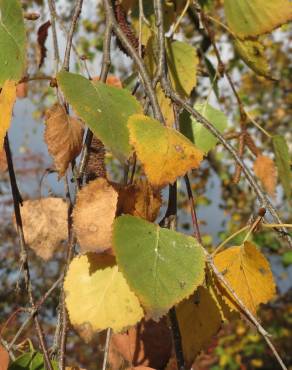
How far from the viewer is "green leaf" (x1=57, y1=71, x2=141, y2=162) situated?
1.70 feet

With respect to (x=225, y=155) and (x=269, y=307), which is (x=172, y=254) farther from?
(x=269, y=307)

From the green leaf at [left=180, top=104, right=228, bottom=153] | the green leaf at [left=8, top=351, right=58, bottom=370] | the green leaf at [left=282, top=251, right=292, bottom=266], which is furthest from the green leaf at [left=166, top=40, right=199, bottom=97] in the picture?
the green leaf at [left=282, top=251, right=292, bottom=266]

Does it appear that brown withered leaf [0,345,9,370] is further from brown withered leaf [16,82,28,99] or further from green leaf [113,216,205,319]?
brown withered leaf [16,82,28,99]

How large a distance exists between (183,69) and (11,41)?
0.31 m

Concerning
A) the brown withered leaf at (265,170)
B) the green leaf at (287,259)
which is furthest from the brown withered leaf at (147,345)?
the green leaf at (287,259)

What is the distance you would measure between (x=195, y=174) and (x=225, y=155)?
215 mm

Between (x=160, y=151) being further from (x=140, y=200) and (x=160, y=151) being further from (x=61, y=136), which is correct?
(x=61, y=136)

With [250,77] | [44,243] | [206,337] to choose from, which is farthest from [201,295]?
[250,77]

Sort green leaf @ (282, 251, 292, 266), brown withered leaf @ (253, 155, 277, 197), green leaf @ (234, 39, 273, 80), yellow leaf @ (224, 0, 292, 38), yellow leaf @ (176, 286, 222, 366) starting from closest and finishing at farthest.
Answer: yellow leaf @ (176, 286, 222, 366), yellow leaf @ (224, 0, 292, 38), green leaf @ (234, 39, 273, 80), brown withered leaf @ (253, 155, 277, 197), green leaf @ (282, 251, 292, 266)

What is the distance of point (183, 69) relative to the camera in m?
0.90

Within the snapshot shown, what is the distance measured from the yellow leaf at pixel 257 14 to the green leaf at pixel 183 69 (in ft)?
0.26

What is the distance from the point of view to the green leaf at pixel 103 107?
0.52 meters

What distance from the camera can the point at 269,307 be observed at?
13.4 feet

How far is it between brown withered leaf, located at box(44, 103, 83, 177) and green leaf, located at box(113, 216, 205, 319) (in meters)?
0.15
